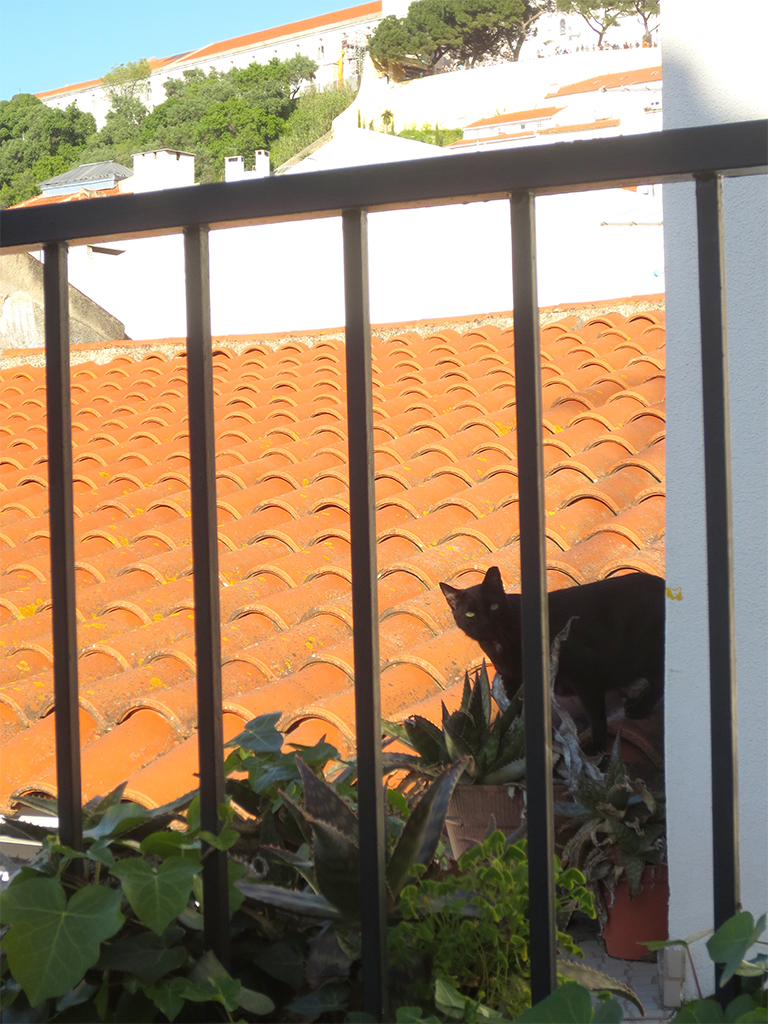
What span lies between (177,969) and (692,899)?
1.22m

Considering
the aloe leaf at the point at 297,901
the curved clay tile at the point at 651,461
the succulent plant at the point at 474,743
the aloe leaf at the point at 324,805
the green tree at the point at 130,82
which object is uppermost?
the green tree at the point at 130,82

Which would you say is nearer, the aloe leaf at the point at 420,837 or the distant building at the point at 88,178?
the aloe leaf at the point at 420,837

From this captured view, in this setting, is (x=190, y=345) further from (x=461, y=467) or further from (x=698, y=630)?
(x=461, y=467)

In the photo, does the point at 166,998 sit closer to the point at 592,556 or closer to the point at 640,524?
the point at 592,556

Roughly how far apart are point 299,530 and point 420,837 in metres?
2.54

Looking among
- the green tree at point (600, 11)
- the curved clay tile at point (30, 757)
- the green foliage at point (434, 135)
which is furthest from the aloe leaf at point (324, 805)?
the green tree at point (600, 11)

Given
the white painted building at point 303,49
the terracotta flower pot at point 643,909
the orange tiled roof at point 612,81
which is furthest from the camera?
the white painted building at point 303,49

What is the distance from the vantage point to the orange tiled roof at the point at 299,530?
2357 mm

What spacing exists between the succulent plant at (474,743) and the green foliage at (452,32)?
52.9 m

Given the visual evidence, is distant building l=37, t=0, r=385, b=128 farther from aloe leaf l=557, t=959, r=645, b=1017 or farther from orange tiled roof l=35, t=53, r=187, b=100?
aloe leaf l=557, t=959, r=645, b=1017

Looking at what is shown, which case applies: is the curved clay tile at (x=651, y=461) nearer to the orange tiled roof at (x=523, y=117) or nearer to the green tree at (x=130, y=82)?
the orange tiled roof at (x=523, y=117)

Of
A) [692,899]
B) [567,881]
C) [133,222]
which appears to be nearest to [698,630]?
[692,899]

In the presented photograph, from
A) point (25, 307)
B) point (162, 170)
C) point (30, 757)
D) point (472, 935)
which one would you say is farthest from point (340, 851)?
point (162, 170)

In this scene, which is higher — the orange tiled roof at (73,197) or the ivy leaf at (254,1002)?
the orange tiled roof at (73,197)
